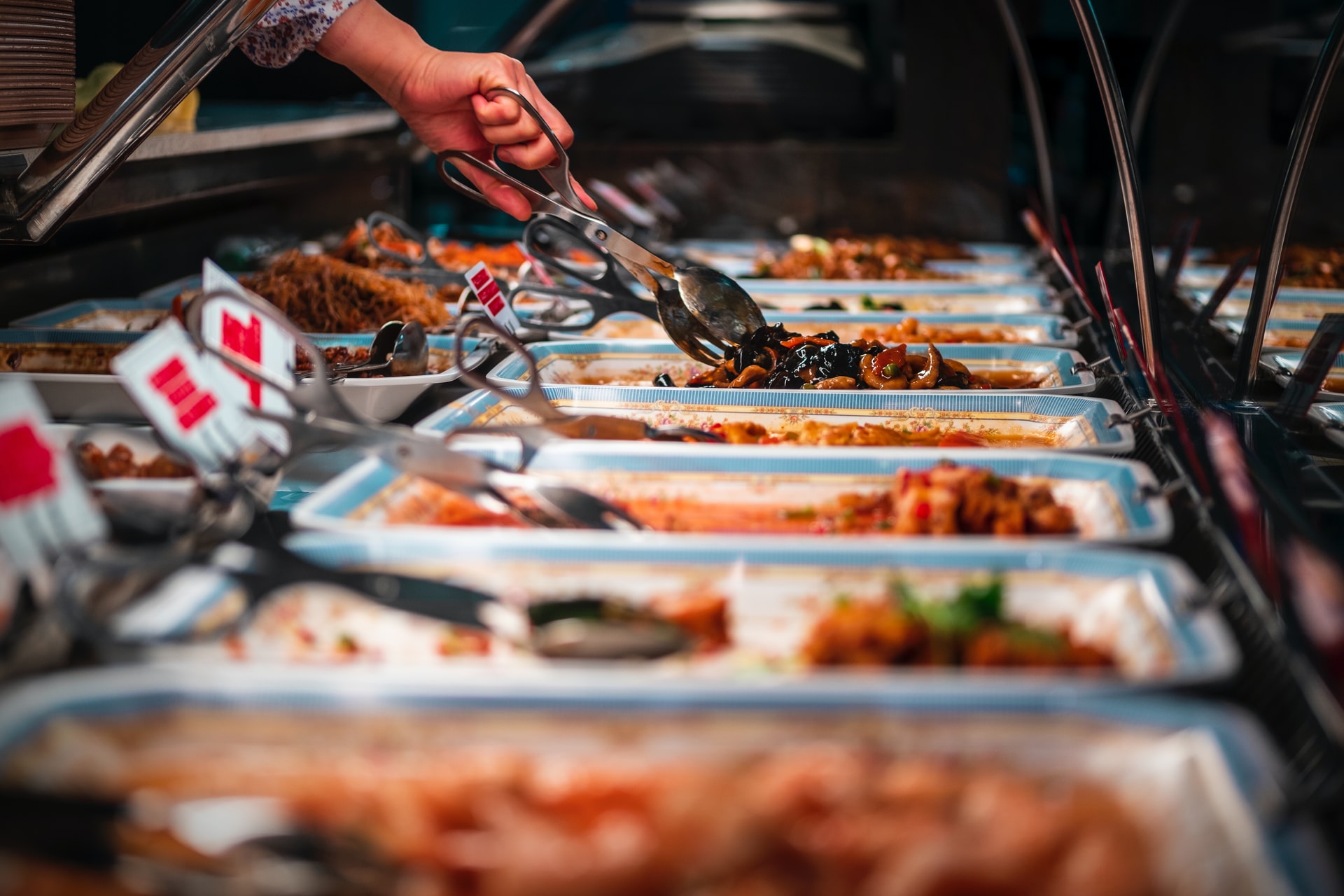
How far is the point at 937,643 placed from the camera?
39.1 inches

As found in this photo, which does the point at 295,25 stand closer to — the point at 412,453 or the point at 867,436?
the point at 412,453

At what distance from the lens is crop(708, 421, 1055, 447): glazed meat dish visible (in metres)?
1.66

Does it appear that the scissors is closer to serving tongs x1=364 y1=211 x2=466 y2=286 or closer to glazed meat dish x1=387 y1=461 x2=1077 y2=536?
serving tongs x1=364 y1=211 x2=466 y2=286

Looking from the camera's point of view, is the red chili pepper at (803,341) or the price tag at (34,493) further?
the red chili pepper at (803,341)

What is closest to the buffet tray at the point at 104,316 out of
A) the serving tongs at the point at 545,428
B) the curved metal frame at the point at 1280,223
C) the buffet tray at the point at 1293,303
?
the serving tongs at the point at 545,428

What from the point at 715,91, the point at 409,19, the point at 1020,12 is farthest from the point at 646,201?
the point at 1020,12

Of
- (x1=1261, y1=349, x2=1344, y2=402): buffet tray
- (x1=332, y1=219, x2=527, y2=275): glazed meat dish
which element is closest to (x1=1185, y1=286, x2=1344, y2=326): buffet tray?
(x1=1261, y1=349, x2=1344, y2=402): buffet tray

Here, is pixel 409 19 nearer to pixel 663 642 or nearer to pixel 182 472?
pixel 182 472

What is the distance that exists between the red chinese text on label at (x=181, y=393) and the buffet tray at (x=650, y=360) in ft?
2.78

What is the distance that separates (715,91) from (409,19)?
1261mm

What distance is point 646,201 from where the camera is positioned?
429 centimetres

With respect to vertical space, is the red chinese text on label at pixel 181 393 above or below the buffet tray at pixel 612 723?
above

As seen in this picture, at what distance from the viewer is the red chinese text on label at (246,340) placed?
4.39 feet

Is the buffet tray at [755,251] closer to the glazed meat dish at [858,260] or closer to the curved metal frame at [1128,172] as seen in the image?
the glazed meat dish at [858,260]
